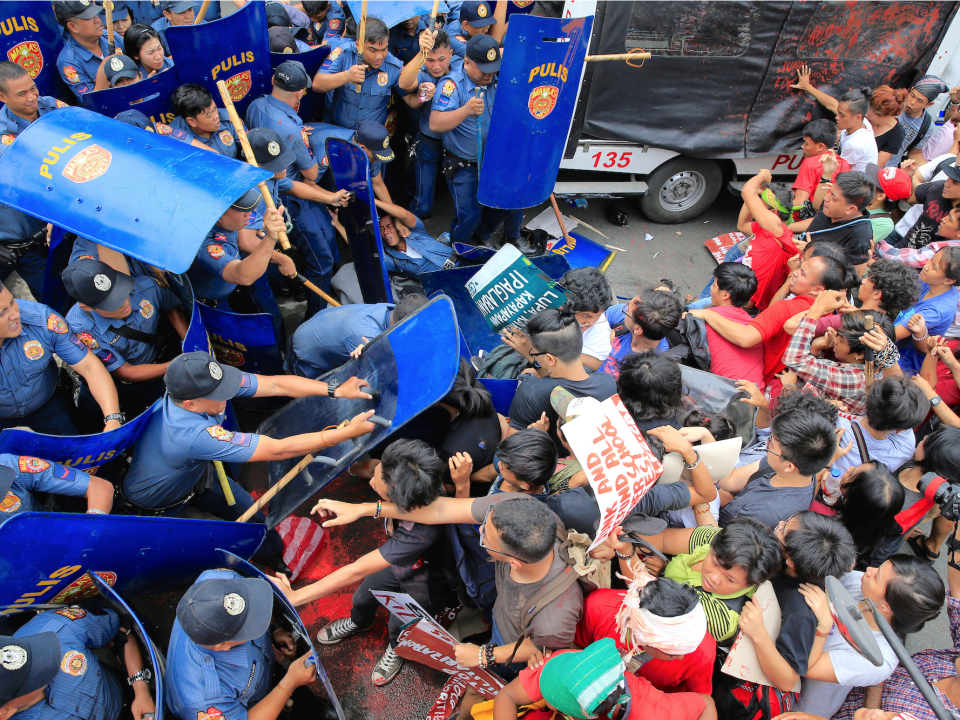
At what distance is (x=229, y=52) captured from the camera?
4141mm

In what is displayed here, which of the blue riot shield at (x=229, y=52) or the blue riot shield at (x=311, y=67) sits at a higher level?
the blue riot shield at (x=229, y=52)

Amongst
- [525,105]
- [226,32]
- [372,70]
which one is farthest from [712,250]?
[226,32]

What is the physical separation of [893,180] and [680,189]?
1.81 meters

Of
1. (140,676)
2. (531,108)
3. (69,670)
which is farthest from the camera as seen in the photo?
(531,108)

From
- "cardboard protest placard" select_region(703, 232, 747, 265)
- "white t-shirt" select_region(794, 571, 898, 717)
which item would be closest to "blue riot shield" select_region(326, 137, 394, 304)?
"white t-shirt" select_region(794, 571, 898, 717)

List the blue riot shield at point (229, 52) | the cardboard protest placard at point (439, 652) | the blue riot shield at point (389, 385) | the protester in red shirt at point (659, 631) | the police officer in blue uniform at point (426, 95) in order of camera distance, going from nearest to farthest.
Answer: the protester in red shirt at point (659, 631), the cardboard protest placard at point (439, 652), the blue riot shield at point (389, 385), the blue riot shield at point (229, 52), the police officer in blue uniform at point (426, 95)

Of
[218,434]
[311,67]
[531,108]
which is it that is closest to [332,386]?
[218,434]

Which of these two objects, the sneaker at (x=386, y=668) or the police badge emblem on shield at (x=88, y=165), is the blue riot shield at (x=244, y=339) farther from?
the sneaker at (x=386, y=668)

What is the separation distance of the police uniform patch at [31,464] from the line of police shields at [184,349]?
3.2 inches

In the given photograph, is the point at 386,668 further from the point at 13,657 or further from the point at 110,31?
the point at 110,31

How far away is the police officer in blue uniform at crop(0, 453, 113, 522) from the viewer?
2.48 metres

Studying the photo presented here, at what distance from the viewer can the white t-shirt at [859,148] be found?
5.25 m

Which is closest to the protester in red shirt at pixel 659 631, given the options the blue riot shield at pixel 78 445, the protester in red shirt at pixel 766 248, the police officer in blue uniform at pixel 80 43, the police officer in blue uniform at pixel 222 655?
the police officer in blue uniform at pixel 222 655

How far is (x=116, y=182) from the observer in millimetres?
2797
